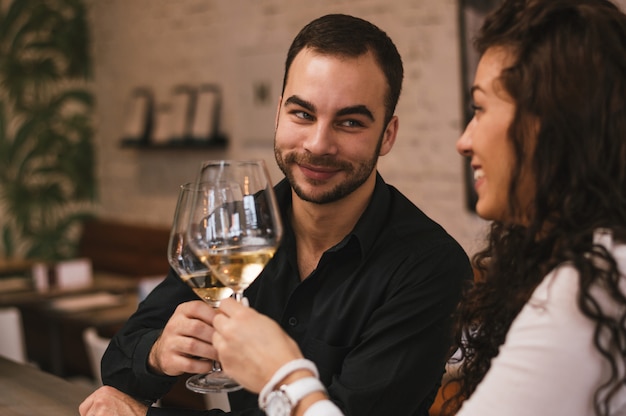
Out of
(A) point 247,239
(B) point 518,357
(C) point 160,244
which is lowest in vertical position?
(C) point 160,244

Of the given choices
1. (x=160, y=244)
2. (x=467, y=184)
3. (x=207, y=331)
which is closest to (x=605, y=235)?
(x=207, y=331)

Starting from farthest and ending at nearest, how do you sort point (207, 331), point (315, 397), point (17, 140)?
point (17, 140) < point (207, 331) < point (315, 397)

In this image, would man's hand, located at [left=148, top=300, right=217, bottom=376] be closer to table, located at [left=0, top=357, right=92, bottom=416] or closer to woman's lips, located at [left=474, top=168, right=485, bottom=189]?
table, located at [left=0, top=357, right=92, bottom=416]

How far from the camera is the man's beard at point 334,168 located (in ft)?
5.41

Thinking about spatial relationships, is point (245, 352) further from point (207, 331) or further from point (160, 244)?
point (160, 244)

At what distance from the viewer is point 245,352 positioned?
119 cm

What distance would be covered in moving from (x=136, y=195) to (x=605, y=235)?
5.84 metres

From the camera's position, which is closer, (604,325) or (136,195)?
(604,325)

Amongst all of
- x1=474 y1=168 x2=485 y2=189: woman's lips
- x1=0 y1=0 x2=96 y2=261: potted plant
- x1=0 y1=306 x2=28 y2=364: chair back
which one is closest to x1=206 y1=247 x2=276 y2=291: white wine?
x1=474 y1=168 x2=485 y2=189: woman's lips

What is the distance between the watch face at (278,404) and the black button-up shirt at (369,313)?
314 millimetres

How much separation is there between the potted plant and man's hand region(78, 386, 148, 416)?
5304 mm

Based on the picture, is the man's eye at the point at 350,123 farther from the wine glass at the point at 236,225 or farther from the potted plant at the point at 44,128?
the potted plant at the point at 44,128

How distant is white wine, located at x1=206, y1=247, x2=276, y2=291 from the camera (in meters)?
1.21

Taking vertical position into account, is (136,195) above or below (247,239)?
below
